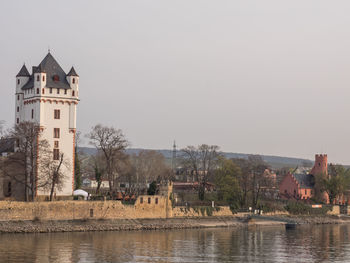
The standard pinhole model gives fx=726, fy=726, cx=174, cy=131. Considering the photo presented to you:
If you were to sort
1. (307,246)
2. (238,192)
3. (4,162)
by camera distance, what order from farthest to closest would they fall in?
(238,192), (4,162), (307,246)

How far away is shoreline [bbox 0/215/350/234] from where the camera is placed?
68.1 meters

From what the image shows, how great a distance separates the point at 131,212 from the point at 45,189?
9.30 m

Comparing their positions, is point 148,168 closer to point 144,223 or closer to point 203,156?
point 203,156

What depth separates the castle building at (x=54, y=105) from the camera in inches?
3017

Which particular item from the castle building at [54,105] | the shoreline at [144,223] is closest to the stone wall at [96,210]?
the shoreline at [144,223]

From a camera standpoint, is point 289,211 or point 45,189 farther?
point 289,211

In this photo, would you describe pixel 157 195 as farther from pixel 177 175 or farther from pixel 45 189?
pixel 177 175

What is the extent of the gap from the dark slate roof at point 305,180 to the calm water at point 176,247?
3243cm

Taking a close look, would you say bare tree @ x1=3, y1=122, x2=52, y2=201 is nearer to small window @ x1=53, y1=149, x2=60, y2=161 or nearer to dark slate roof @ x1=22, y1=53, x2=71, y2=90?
small window @ x1=53, y1=149, x2=60, y2=161

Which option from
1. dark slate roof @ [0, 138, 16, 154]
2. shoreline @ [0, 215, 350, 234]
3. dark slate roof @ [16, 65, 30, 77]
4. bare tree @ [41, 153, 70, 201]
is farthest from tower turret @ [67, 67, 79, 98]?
shoreline @ [0, 215, 350, 234]

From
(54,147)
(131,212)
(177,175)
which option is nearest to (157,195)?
(131,212)

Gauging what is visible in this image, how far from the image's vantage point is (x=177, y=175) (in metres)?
149

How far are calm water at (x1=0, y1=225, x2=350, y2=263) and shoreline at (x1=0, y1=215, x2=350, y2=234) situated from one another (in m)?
1.92

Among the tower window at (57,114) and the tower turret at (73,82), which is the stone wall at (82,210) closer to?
the tower window at (57,114)
